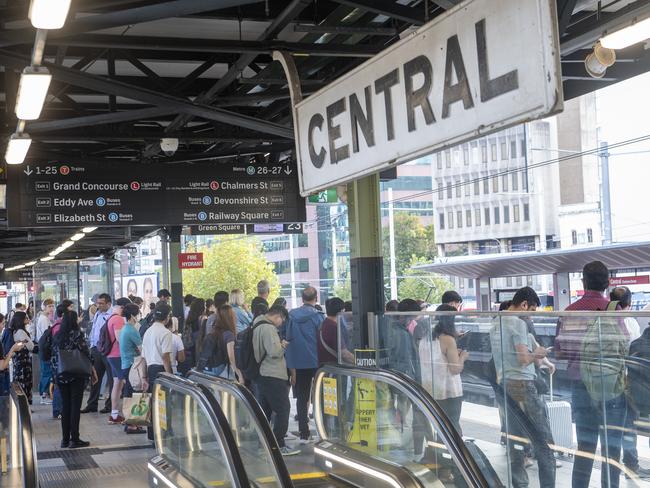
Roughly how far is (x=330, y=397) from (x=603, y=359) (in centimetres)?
319

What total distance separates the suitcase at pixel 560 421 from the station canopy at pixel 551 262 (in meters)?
23.8

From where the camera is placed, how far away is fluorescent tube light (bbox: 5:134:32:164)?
863 centimetres

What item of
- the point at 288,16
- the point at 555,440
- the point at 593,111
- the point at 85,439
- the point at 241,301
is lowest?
the point at 85,439

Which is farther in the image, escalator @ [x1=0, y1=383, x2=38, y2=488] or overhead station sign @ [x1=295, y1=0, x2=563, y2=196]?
escalator @ [x1=0, y1=383, x2=38, y2=488]

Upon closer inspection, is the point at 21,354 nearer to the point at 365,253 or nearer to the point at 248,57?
the point at 365,253

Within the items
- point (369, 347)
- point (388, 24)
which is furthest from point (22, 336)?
point (388, 24)

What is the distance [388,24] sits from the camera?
830 cm

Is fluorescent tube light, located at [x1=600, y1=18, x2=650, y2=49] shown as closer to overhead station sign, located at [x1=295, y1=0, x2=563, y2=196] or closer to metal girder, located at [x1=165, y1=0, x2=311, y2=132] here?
metal girder, located at [x1=165, y1=0, x2=311, y2=132]

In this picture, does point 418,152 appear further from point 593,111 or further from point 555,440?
point 593,111

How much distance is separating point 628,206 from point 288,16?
7363 cm

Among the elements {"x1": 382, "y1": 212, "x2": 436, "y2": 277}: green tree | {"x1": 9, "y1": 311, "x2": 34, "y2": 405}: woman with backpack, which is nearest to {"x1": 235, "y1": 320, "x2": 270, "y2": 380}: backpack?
{"x1": 9, "y1": 311, "x2": 34, "y2": 405}: woman with backpack

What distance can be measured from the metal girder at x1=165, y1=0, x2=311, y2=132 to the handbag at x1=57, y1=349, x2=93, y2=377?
2.94 meters

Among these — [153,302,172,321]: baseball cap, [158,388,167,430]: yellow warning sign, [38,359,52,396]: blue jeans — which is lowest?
[38,359,52,396]: blue jeans

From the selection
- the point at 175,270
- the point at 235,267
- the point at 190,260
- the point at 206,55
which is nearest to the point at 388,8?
the point at 206,55
